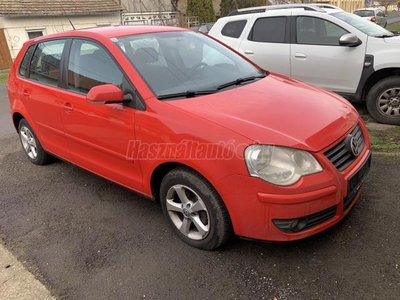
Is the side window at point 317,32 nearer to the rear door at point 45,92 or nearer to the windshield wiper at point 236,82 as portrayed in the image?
the windshield wiper at point 236,82

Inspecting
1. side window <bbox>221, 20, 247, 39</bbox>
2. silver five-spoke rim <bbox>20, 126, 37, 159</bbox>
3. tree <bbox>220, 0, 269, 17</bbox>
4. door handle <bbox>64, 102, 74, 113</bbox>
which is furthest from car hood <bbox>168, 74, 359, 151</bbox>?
tree <bbox>220, 0, 269, 17</bbox>

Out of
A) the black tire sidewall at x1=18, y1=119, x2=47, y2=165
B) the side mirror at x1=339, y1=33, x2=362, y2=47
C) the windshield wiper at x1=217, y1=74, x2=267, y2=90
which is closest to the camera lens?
the windshield wiper at x1=217, y1=74, x2=267, y2=90

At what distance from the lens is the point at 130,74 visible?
9.66 feet

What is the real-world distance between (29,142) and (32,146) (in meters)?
0.09

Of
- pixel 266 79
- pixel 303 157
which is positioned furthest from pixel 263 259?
pixel 266 79

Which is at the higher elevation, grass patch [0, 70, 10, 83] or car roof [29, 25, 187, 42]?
car roof [29, 25, 187, 42]

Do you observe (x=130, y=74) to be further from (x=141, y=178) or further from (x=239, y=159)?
(x=239, y=159)

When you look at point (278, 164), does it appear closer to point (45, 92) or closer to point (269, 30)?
point (45, 92)

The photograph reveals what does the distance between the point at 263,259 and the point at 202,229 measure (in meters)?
0.51

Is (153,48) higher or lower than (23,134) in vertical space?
higher

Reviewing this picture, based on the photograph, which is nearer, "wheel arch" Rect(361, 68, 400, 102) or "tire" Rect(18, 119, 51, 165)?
"tire" Rect(18, 119, 51, 165)

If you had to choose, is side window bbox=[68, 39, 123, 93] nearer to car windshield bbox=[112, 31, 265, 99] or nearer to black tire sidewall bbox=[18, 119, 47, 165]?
car windshield bbox=[112, 31, 265, 99]

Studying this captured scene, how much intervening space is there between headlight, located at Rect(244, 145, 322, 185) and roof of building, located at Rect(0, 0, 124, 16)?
60.0 feet

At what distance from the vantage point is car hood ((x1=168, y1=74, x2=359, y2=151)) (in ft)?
7.91
